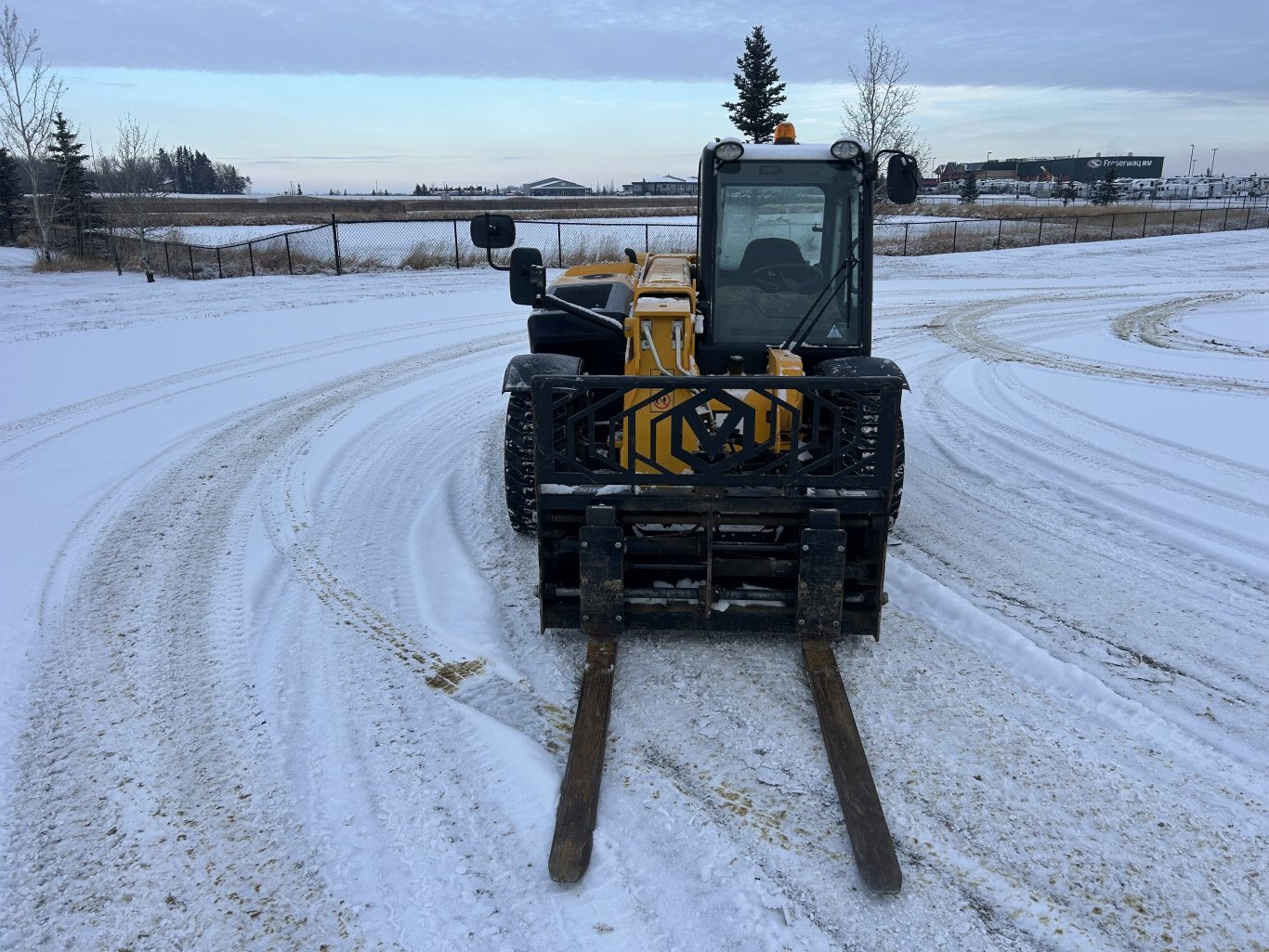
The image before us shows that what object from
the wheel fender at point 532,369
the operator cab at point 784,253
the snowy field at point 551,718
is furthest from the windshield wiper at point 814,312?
the snowy field at point 551,718

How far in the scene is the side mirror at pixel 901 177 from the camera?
195 inches

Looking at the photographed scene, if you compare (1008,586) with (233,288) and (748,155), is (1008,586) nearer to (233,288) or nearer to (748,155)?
(748,155)

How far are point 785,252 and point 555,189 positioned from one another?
10488cm

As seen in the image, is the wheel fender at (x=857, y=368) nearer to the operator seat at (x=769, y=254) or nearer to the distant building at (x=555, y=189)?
the operator seat at (x=769, y=254)

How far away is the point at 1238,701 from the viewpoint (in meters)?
3.76

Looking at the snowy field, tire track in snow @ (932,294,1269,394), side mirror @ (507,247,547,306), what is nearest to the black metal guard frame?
the snowy field

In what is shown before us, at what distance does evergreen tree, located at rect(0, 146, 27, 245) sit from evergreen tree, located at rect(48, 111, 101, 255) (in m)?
3.55

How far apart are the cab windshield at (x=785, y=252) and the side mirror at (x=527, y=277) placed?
4.63 ft

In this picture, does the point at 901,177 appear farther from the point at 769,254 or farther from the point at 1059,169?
the point at 1059,169

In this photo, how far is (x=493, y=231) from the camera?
A: 434 centimetres

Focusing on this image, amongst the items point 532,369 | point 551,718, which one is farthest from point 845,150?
point 551,718

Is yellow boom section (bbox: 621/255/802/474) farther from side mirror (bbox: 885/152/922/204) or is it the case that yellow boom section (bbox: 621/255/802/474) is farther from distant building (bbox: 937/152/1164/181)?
distant building (bbox: 937/152/1164/181)

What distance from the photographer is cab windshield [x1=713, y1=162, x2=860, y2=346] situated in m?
5.30

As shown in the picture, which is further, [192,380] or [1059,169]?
[1059,169]
